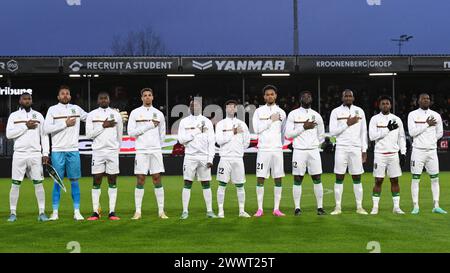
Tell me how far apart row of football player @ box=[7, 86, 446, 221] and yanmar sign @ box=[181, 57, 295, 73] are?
1550 cm

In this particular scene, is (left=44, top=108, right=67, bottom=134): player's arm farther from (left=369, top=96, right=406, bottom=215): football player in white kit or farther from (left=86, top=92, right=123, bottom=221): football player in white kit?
(left=369, top=96, right=406, bottom=215): football player in white kit

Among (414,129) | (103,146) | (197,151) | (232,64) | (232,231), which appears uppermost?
(232,64)

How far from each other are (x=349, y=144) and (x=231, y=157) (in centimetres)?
222

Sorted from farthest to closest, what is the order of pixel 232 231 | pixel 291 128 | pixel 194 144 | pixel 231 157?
pixel 291 128 < pixel 231 157 < pixel 194 144 < pixel 232 231

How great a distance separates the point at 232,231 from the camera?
34.6ft

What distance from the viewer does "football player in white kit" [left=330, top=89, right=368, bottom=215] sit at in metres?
13.0

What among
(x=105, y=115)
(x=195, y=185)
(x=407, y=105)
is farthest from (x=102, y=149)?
(x=407, y=105)

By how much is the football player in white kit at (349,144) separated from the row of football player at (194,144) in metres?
0.02

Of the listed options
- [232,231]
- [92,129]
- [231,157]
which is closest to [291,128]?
[231,157]

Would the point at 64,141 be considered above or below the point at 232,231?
above

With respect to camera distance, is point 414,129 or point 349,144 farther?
point 414,129

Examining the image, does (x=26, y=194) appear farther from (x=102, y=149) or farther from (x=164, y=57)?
(x=164, y=57)

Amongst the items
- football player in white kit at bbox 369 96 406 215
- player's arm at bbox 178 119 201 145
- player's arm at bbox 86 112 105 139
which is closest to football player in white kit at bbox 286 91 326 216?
football player in white kit at bbox 369 96 406 215

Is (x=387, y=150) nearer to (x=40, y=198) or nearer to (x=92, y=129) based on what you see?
(x=92, y=129)
